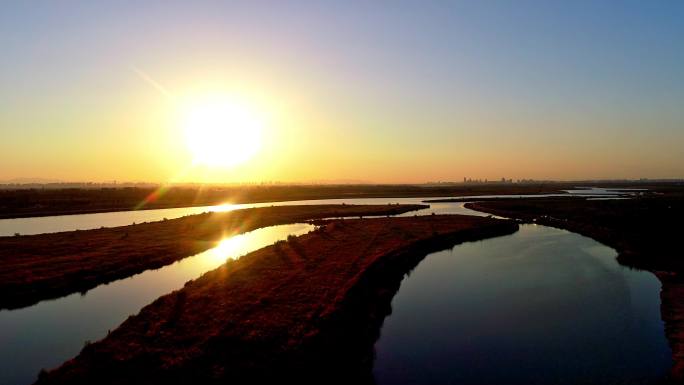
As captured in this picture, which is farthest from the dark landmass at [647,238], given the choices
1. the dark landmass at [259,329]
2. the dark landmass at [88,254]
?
the dark landmass at [88,254]

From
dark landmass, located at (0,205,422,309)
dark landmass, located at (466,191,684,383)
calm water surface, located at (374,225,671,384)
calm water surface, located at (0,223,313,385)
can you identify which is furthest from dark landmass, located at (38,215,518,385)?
dark landmass, located at (466,191,684,383)

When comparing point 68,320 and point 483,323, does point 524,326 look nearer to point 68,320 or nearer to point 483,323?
point 483,323

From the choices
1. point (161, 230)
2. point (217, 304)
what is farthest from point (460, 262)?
point (161, 230)

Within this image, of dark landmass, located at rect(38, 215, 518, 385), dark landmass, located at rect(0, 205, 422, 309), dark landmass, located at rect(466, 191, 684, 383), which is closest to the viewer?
dark landmass, located at rect(38, 215, 518, 385)

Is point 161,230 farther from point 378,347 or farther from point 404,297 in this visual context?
point 378,347

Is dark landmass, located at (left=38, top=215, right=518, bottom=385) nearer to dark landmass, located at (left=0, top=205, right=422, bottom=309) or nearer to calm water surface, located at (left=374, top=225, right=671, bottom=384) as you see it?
calm water surface, located at (left=374, top=225, right=671, bottom=384)
